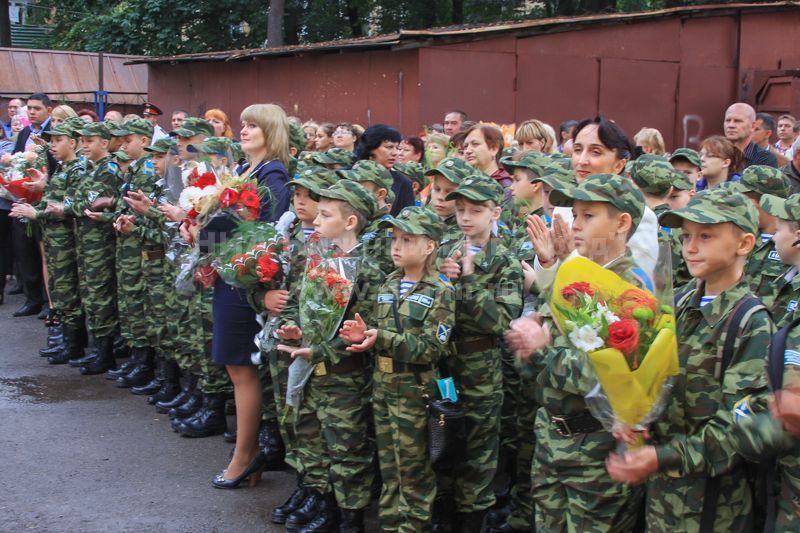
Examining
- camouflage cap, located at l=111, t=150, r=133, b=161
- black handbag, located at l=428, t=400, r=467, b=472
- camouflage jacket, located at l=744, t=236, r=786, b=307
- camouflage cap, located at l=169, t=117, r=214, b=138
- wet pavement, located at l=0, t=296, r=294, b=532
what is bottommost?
wet pavement, located at l=0, t=296, r=294, b=532

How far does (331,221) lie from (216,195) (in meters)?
0.98

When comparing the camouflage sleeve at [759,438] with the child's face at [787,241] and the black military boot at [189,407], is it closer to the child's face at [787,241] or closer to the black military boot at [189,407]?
the child's face at [787,241]

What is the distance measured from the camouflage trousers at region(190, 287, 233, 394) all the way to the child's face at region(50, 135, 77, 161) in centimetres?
336

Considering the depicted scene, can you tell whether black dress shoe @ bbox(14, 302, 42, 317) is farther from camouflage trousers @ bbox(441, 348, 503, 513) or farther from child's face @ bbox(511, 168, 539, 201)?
camouflage trousers @ bbox(441, 348, 503, 513)

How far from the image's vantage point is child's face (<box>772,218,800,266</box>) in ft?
13.5

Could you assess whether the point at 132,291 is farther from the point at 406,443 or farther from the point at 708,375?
the point at 708,375

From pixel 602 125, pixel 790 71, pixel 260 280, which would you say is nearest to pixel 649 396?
pixel 602 125

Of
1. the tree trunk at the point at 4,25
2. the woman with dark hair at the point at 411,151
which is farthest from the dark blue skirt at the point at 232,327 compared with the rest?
the tree trunk at the point at 4,25

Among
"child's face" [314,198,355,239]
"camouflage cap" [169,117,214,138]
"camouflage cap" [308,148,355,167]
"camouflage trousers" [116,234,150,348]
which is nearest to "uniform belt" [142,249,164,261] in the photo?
"camouflage trousers" [116,234,150,348]

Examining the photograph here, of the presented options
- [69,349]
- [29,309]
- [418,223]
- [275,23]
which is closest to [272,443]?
[418,223]

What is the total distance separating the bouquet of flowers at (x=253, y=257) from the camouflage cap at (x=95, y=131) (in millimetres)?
3947

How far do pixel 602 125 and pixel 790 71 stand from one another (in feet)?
35.6

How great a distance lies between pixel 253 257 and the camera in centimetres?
525

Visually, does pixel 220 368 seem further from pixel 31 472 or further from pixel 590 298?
pixel 590 298
